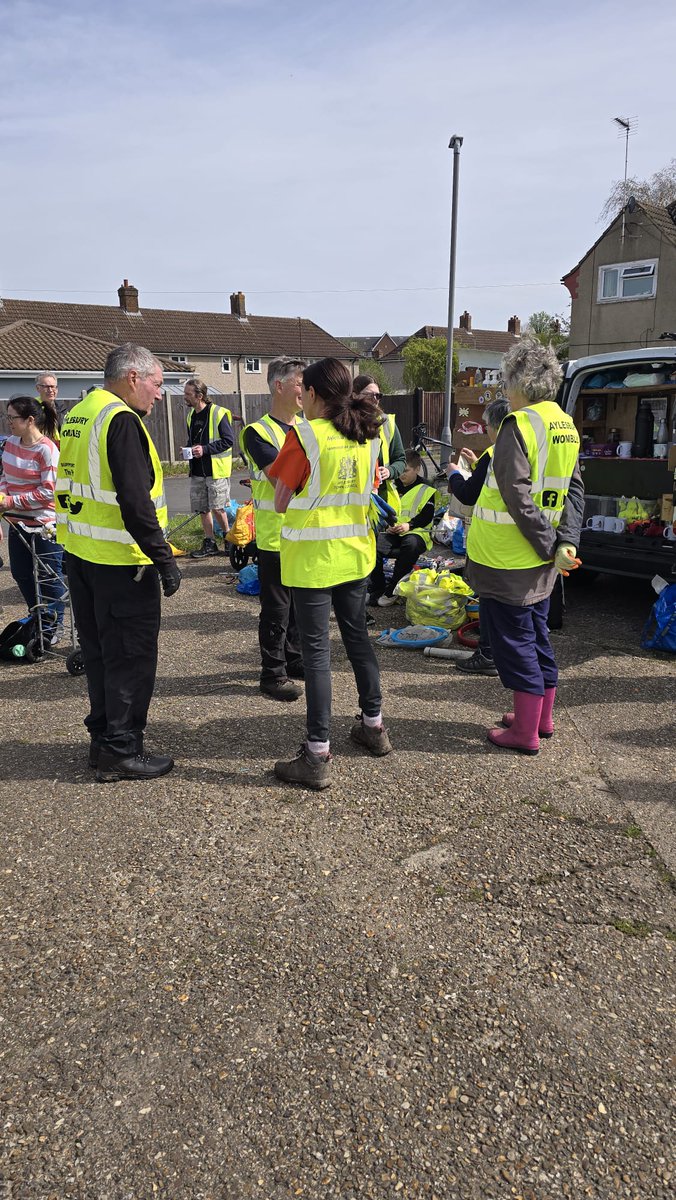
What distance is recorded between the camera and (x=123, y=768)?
12.8 feet

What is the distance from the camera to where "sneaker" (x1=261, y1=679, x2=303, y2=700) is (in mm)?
4996

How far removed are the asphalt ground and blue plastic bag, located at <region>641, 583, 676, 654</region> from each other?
4.29ft

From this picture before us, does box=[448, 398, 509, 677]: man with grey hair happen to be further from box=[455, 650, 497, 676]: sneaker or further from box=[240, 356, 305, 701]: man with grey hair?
box=[240, 356, 305, 701]: man with grey hair

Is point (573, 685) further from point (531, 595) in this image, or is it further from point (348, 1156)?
point (348, 1156)

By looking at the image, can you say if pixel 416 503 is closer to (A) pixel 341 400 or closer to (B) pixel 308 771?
(A) pixel 341 400

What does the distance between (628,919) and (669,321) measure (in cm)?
2589

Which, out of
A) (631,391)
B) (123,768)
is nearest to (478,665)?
(123,768)

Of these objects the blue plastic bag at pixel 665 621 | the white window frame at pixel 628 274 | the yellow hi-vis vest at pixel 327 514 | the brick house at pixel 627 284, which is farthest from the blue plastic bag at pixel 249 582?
the white window frame at pixel 628 274

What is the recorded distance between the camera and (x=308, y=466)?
3.62 meters

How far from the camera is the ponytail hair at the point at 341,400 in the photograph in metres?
3.57

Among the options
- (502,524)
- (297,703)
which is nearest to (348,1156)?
(502,524)

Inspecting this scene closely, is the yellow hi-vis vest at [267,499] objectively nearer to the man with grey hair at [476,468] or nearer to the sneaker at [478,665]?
the man with grey hair at [476,468]

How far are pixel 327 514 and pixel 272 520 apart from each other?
1207 millimetres

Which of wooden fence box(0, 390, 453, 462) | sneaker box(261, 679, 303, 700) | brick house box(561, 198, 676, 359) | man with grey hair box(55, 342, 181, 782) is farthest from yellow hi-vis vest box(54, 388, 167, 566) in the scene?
brick house box(561, 198, 676, 359)
